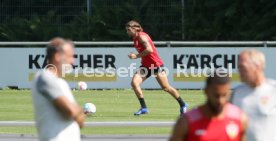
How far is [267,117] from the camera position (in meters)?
8.69

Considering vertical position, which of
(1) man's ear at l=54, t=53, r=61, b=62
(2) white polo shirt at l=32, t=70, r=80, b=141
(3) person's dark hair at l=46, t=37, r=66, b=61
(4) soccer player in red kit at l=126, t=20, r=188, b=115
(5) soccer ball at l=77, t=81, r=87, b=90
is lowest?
(5) soccer ball at l=77, t=81, r=87, b=90

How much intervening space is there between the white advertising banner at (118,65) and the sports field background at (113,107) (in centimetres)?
51

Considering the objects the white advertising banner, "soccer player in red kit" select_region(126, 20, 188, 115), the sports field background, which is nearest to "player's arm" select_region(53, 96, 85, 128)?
the sports field background

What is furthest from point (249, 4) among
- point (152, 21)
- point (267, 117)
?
point (267, 117)

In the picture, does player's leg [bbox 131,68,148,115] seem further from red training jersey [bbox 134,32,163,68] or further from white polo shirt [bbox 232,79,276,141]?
white polo shirt [bbox 232,79,276,141]

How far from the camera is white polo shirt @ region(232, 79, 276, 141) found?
8.62 m

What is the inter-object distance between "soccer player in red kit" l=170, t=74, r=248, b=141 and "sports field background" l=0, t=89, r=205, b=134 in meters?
10.1

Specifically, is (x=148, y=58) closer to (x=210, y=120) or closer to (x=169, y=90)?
(x=169, y=90)

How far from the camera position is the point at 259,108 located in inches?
341

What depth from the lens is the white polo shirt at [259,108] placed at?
8.62m

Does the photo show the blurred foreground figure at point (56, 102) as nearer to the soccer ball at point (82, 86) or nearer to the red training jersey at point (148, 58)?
the red training jersey at point (148, 58)

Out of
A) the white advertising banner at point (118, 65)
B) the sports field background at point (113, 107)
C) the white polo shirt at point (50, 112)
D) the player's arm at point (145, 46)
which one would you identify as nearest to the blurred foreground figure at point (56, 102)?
the white polo shirt at point (50, 112)

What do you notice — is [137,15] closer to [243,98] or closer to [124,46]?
[124,46]

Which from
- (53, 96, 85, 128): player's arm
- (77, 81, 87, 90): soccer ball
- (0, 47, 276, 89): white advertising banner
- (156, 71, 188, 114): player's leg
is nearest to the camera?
(53, 96, 85, 128): player's arm
